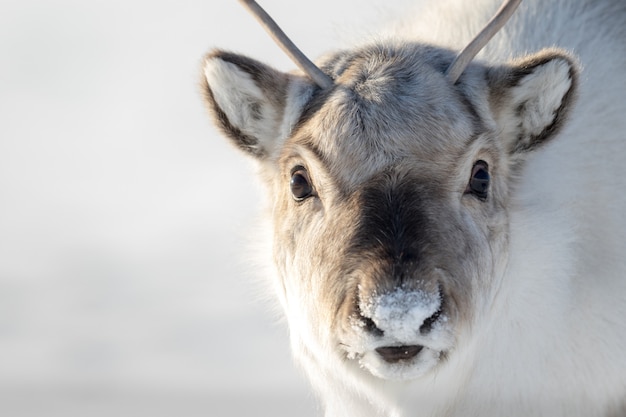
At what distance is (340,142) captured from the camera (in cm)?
718

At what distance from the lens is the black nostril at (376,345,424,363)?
21.6 ft

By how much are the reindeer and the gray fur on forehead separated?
0.04 feet

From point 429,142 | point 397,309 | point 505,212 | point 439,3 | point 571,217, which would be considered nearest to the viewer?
point 397,309

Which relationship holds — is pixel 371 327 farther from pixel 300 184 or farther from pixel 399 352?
pixel 300 184

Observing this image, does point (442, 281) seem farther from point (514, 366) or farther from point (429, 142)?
point (514, 366)

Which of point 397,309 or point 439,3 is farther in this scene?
point 439,3

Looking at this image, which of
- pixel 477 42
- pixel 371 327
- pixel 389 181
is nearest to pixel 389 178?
pixel 389 181

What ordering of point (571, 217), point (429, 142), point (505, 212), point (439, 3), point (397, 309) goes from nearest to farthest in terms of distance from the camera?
point (397, 309) < point (429, 142) < point (505, 212) < point (571, 217) < point (439, 3)

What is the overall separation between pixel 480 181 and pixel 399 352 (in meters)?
1.37

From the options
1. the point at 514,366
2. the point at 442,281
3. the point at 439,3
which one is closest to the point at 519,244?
the point at 514,366

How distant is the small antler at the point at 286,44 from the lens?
7.70 metres

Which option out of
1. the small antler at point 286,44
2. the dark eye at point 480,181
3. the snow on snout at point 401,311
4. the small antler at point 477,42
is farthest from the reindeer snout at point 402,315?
the small antler at point 286,44

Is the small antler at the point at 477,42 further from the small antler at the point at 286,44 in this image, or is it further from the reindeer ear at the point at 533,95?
the small antler at the point at 286,44

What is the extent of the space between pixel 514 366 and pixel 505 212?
1.10m
